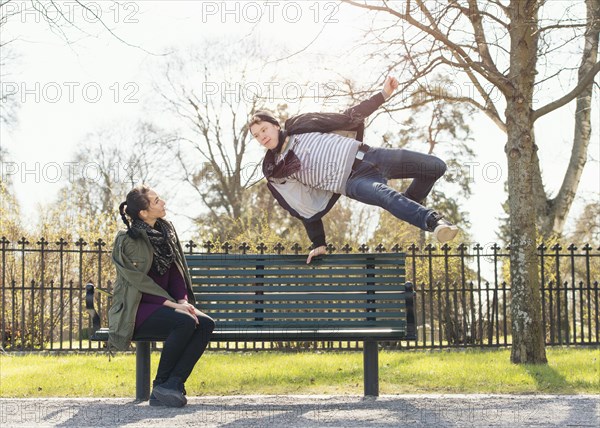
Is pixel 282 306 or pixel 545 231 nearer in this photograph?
pixel 282 306

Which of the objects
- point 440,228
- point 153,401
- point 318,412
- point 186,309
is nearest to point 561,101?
point 440,228

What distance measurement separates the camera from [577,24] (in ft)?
29.5

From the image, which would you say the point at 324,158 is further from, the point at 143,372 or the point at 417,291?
the point at 417,291

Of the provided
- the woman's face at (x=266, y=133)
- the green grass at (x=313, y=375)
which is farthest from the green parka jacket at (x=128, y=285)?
the green grass at (x=313, y=375)

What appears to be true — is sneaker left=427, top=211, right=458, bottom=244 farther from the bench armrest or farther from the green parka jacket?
the bench armrest

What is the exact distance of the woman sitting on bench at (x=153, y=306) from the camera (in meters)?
5.55

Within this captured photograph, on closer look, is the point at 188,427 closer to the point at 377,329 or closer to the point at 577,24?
the point at 377,329

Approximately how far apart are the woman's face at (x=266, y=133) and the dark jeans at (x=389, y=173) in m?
0.67

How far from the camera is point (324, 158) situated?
554 cm

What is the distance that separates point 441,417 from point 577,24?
19.1 ft

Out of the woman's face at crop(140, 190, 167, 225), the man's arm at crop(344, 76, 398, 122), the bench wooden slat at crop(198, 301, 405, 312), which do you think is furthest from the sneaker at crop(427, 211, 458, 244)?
the woman's face at crop(140, 190, 167, 225)

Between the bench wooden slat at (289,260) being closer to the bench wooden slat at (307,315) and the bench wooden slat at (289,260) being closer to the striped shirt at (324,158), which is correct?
the bench wooden slat at (307,315)

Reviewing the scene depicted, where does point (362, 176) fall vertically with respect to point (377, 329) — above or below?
above

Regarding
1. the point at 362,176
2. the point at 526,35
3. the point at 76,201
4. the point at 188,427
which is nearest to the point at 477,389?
the point at 362,176
